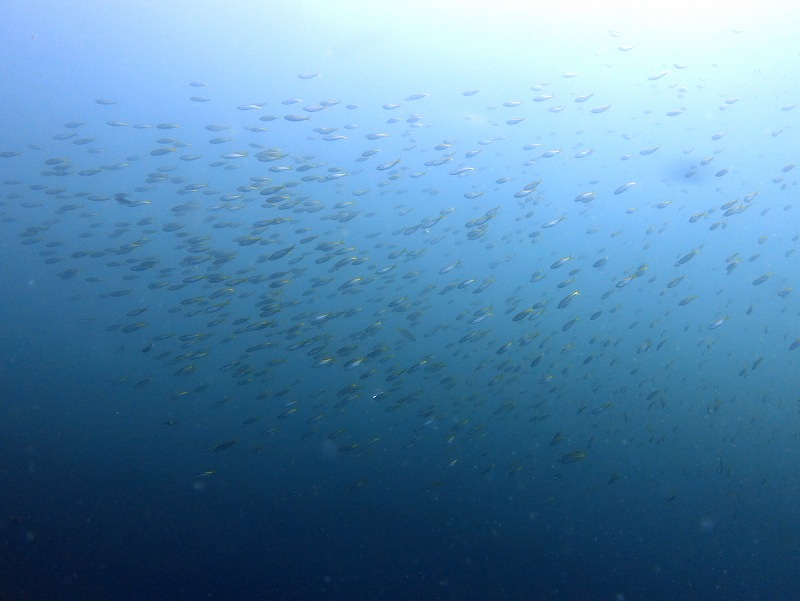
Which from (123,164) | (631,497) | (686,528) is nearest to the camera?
(123,164)

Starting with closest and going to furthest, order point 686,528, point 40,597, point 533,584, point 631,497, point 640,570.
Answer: point 40,597 → point 533,584 → point 640,570 → point 686,528 → point 631,497

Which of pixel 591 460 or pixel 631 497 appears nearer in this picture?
pixel 631 497

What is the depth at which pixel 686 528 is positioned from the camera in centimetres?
1198

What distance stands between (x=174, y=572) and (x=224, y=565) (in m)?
0.81

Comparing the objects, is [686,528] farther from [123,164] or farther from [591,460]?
[123,164]

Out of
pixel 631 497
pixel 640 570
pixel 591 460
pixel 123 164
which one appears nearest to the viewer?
pixel 123 164

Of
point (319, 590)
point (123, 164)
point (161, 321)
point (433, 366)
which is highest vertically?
point (123, 164)

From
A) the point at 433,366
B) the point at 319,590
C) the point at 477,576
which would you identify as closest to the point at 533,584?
the point at 477,576

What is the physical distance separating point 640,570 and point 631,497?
2.82 meters

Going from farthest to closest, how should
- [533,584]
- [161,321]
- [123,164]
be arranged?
[161,321] → [533,584] → [123,164]

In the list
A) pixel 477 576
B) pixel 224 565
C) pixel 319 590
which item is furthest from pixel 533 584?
pixel 224 565

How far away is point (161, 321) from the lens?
2272 centimetres

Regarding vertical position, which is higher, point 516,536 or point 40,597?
point 40,597

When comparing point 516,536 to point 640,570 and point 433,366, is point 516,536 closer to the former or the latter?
point 640,570
